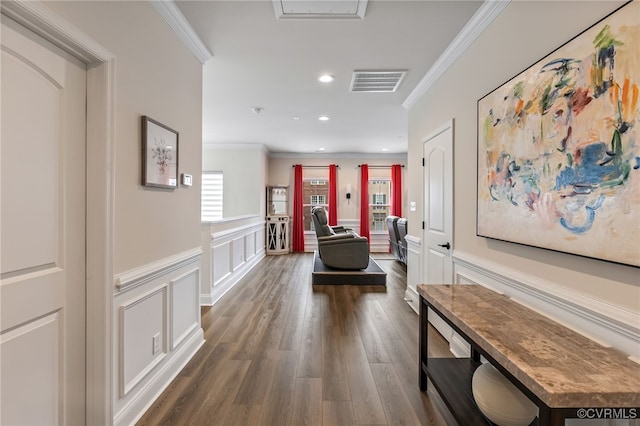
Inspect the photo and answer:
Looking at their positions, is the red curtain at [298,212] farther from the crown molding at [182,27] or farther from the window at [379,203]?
the crown molding at [182,27]

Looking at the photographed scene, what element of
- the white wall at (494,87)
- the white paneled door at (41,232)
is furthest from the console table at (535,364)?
the white paneled door at (41,232)

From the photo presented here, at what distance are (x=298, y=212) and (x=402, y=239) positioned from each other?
10.1 ft

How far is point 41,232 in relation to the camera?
1282 mm

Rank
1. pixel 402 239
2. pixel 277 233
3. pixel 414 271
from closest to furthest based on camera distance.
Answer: pixel 414 271
pixel 402 239
pixel 277 233

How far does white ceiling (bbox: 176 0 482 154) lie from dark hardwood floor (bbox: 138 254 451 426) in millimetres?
2669

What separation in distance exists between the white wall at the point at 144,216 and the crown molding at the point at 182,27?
1.9 inches

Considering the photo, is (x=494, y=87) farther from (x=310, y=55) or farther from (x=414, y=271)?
(x=414, y=271)

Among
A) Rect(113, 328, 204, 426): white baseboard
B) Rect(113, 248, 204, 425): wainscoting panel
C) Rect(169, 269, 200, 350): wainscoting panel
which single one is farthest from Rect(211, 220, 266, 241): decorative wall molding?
Rect(113, 328, 204, 426): white baseboard

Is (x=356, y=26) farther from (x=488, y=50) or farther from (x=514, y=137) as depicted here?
(x=514, y=137)

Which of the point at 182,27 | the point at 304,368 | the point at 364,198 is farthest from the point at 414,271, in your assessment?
the point at 364,198

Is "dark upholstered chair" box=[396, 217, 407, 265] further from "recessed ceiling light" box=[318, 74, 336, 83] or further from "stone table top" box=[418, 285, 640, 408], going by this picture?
"stone table top" box=[418, 285, 640, 408]

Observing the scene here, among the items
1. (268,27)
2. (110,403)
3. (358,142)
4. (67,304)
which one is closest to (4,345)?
(67,304)

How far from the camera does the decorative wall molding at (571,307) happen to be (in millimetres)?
1099

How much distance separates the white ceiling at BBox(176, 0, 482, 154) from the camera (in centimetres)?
212
